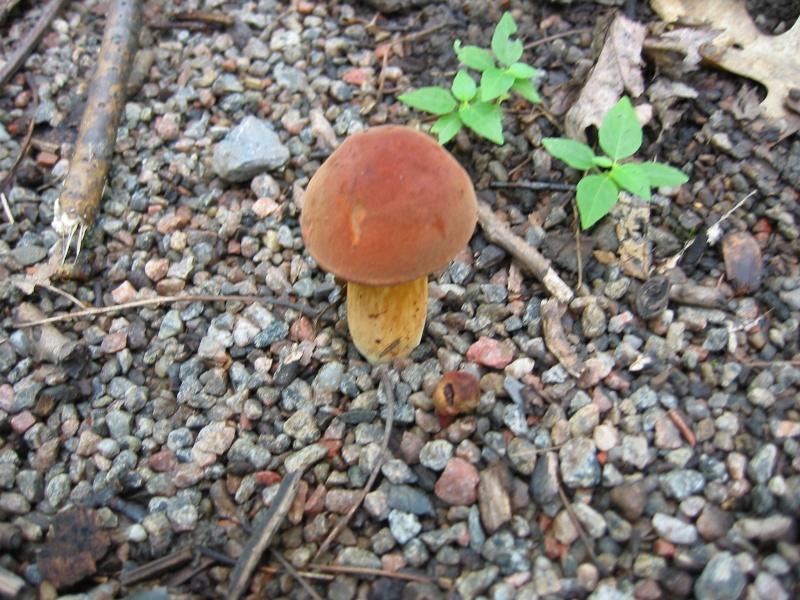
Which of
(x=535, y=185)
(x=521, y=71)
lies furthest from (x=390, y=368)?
(x=521, y=71)

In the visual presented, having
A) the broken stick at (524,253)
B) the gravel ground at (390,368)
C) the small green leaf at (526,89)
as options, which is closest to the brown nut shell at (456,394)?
the gravel ground at (390,368)

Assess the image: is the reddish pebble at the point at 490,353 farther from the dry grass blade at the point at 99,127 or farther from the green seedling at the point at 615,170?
the dry grass blade at the point at 99,127

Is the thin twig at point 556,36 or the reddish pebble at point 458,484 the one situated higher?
the thin twig at point 556,36

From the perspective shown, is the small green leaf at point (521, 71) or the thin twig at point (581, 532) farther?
the small green leaf at point (521, 71)

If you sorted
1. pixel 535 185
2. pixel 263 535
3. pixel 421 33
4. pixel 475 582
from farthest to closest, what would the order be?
pixel 421 33 < pixel 535 185 < pixel 263 535 < pixel 475 582

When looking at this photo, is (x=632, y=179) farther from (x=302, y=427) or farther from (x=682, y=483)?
(x=302, y=427)

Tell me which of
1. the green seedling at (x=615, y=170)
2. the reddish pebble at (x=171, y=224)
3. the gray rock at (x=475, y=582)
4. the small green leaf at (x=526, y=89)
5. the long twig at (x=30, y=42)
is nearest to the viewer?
the gray rock at (x=475, y=582)
